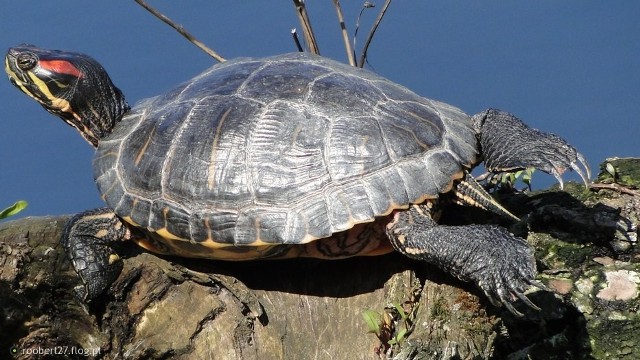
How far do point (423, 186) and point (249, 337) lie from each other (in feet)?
3.20

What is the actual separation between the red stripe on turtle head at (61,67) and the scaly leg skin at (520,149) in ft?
6.73

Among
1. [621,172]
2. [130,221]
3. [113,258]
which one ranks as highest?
[621,172]

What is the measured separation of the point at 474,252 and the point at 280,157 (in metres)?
0.89

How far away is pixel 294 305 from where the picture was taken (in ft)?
10.3

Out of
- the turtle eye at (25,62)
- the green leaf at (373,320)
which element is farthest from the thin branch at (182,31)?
the green leaf at (373,320)

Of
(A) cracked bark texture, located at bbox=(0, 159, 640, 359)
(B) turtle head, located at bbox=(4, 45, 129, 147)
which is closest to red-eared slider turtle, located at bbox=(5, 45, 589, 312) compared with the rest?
(A) cracked bark texture, located at bbox=(0, 159, 640, 359)

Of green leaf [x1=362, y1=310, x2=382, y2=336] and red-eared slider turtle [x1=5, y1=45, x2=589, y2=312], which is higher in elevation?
red-eared slider turtle [x1=5, y1=45, x2=589, y2=312]

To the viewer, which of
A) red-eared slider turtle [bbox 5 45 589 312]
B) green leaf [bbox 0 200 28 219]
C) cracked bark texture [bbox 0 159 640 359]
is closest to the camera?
red-eared slider turtle [bbox 5 45 589 312]

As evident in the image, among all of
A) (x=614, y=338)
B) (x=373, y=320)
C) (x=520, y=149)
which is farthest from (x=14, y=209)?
(x=614, y=338)

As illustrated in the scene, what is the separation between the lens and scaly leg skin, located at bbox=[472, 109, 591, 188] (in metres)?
3.03

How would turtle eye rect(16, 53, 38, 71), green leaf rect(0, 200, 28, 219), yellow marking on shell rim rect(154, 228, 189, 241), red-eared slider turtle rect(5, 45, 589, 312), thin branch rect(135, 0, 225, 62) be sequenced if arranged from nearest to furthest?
red-eared slider turtle rect(5, 45, 589, 312) → yellow marking on shell rim rect(154, 228, 189, 241) → green leaf rect(0, 200, 28, 219) → turtle eye rect(16, 53, 38, 71) → thin branch rect(135, 0, 225, 62)

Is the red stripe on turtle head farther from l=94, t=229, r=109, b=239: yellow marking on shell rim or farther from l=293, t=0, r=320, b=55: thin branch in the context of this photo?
l=293, t=0, r=320, b=55: thin branch

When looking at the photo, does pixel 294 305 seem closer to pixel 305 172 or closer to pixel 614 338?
pixel 305 172

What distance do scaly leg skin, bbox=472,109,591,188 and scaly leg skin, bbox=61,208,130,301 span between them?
1.72 metres
